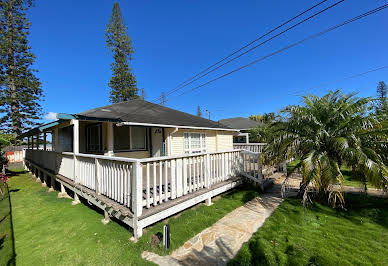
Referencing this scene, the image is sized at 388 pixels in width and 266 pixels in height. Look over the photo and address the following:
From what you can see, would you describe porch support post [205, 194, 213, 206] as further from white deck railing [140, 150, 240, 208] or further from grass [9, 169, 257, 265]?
white deck railing [140, 150, 240, 208]

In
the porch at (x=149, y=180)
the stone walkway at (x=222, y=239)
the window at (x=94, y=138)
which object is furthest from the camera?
the window at (x=94, y=138)

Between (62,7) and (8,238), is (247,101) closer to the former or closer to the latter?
(62,7)

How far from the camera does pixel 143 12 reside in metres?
13.5

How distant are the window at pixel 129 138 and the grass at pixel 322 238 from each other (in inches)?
257

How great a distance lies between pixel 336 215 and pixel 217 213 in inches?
114

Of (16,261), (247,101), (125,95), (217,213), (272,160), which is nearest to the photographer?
(16,261)

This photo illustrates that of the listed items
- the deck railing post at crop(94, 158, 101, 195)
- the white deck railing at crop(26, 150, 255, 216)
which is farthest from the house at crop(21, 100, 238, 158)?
the deck railing post at crop(94, 158, 101, 195)

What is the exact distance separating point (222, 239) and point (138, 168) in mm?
2199

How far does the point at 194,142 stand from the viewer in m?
10.1

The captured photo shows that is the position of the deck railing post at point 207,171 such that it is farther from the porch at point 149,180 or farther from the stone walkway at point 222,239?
the stone walkway at point 222,239

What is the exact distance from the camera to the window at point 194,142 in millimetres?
9688

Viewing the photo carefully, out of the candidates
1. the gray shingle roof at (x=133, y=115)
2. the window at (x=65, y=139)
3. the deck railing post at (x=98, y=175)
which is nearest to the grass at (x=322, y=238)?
the deck railing post at (x=98, y=175)

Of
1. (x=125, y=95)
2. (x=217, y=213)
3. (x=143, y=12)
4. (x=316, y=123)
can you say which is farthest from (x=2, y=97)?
(x=316, y=123)

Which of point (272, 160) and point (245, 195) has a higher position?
point (272, 160)
